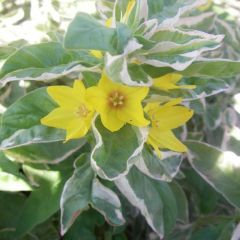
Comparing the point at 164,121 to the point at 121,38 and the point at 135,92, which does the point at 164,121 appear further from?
the point at 121,38

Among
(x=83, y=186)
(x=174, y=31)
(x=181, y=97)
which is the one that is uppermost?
(x=174, y=31)

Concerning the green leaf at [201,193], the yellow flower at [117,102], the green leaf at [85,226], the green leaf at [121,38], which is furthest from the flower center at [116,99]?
the green leaf at [201,193]

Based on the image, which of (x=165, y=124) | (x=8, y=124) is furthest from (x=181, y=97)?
A: (x=8, y=124)

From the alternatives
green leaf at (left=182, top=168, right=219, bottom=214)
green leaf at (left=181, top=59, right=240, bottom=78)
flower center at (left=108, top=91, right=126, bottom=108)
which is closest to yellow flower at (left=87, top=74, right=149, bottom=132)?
flower center at (left=108, top=91, right=126, bottom=108)

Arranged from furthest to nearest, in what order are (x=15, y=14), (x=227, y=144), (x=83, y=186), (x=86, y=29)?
(x=15, y=14) < (x=227, y=144) < (x=83, y=186) < (x=86, y=29)

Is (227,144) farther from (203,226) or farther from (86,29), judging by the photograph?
(86,29)
